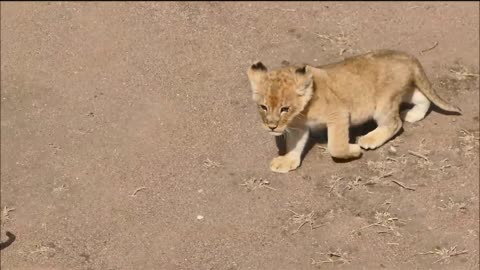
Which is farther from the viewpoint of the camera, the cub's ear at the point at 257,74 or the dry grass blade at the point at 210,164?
the dry grass blade at the point at 210,164

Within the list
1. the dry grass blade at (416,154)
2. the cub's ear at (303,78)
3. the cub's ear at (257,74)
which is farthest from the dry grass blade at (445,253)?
the cub's ear at (257,74)

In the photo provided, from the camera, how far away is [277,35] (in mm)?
9508

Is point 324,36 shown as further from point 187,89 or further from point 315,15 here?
point 187,89

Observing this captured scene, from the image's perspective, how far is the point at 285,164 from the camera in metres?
7.55

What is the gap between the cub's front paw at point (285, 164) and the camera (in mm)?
7551

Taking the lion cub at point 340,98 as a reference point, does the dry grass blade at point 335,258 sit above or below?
below

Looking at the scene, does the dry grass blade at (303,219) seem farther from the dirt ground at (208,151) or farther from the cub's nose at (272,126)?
the cub's nose at (272,126)

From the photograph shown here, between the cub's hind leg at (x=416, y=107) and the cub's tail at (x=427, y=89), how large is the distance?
0.10m

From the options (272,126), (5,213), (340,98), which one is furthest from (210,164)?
(5,213)

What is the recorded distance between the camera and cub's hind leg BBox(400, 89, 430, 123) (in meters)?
7.79

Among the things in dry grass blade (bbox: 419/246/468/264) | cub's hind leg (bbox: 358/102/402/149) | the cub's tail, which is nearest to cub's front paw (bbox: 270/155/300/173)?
cub's hind leg (bbox: 358/102/402/149)

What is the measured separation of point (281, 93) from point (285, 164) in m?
1.10

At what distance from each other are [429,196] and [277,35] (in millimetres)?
3239

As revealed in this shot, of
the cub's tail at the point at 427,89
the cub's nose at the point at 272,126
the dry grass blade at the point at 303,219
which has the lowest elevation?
the dry grass blade at the point at 303,219
